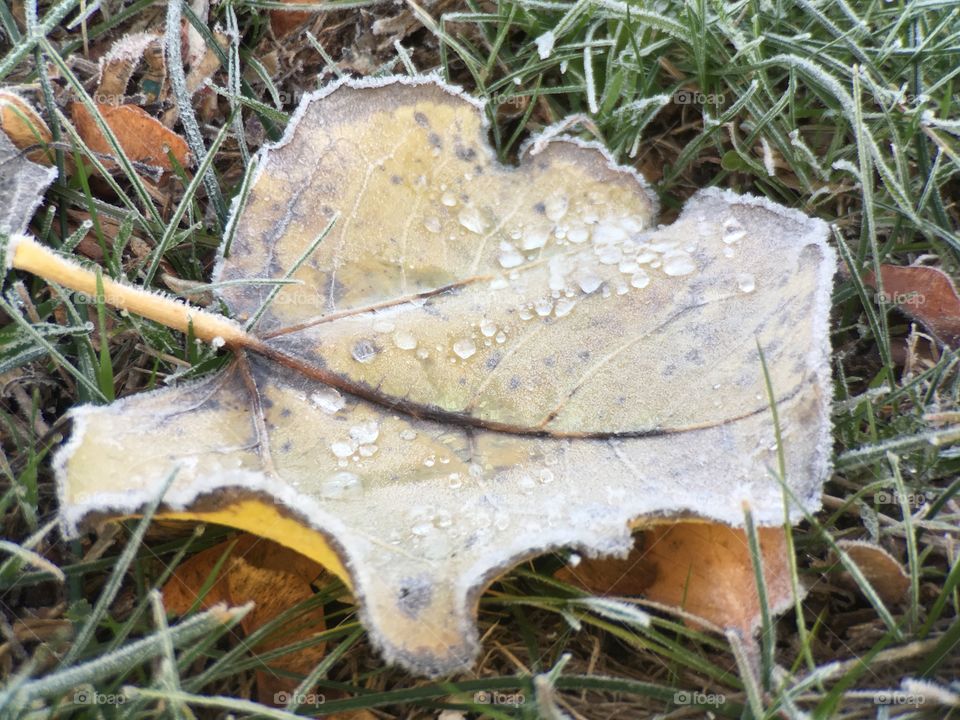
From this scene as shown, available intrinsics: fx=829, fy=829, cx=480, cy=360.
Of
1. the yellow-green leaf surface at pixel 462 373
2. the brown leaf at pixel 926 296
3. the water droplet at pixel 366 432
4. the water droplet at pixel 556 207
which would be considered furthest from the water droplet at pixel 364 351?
the brown leaf at pixel 926 296

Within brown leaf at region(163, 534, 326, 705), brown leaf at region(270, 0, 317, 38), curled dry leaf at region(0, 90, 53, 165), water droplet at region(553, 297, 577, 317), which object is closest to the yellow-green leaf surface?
water droplet at region(553, 297, 577, 317)

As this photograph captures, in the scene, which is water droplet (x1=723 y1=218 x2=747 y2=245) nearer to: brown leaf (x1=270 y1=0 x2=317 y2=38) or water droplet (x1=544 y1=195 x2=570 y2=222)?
water droplet (x1=544 y1=195 x2=570 y2=222)

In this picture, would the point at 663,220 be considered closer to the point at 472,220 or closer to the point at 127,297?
the point at 472,220

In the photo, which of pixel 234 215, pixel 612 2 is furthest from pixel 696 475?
pixel 612 2

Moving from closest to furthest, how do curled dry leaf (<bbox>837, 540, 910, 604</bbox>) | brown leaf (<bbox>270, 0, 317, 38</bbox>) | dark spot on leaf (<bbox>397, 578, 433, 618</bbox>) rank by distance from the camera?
dark spot on leaf (<bbox>397, 578, 433, 618</bbox>)
curled dry leaf (<bbox>837, 540, 910, 604</bbox>)
brown leaf (<bbox>270, 0, 317, 38</bbox>)

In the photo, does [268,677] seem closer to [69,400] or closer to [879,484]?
[69,400]

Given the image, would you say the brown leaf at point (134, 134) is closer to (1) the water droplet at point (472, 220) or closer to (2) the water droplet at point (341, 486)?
(1) the water droplet at point (472, 220)
